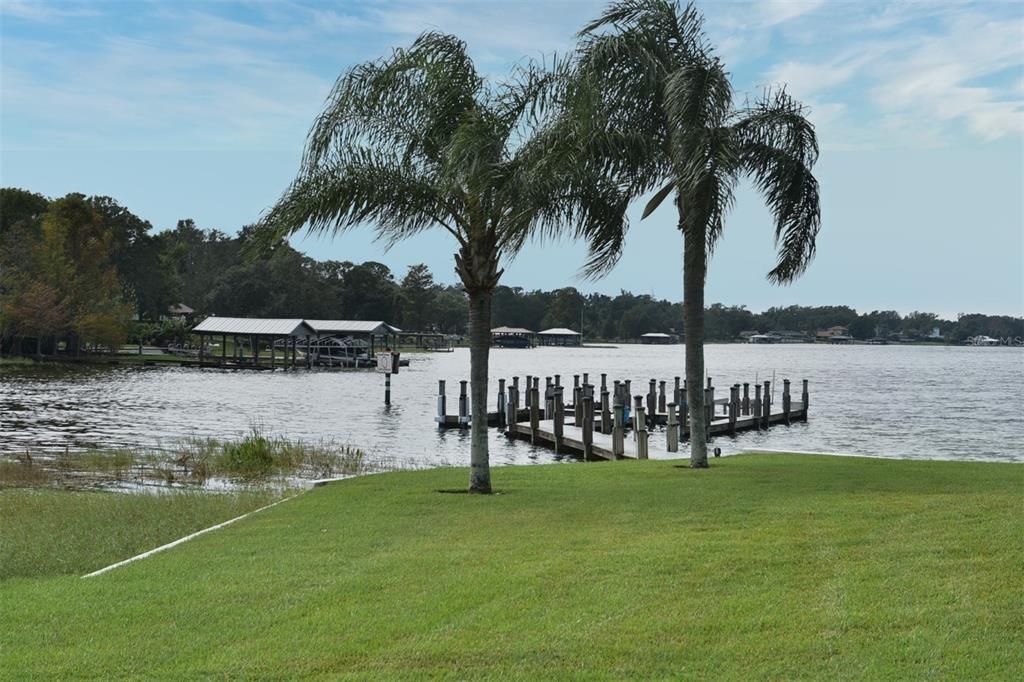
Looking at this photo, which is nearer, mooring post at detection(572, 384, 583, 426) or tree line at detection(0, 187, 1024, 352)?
mooring post at detection(572, 384, 583, 426)

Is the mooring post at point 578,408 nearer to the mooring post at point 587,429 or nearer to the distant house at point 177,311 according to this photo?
the mooring post at point 587,429

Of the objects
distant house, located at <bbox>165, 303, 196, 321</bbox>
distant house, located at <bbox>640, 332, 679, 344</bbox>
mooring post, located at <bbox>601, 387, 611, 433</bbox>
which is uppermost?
distant house, located at <bbox>165, 303, 196, 321</bbox>

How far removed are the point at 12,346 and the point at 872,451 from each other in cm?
6460

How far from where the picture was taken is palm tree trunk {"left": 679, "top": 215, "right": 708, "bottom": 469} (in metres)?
16.4

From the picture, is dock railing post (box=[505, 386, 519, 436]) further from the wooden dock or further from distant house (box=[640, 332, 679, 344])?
distant house (box=[640, 332, 679, 344])

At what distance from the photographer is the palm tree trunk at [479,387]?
528 inches

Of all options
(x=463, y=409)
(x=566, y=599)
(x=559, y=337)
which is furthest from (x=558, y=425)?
(x=559, y=337)

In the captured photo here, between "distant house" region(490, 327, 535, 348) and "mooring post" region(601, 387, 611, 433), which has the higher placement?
"distant house" region(490, 327, 535, 348)

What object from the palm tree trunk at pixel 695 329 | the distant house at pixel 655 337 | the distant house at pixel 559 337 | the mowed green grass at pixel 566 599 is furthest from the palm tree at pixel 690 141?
the distant house at pixel 655 337

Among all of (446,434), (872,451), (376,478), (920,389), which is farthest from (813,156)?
(920,389)

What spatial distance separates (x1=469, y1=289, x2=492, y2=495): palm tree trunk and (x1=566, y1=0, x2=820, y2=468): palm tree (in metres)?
2.33

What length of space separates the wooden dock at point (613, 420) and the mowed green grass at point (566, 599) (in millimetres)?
12696

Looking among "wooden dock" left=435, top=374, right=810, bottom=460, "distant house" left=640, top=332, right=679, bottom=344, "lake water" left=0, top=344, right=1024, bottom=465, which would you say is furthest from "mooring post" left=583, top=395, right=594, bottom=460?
"distant house" left=640, top=332, right=679, bottom=344

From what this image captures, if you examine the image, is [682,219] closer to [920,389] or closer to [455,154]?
[455,154]
